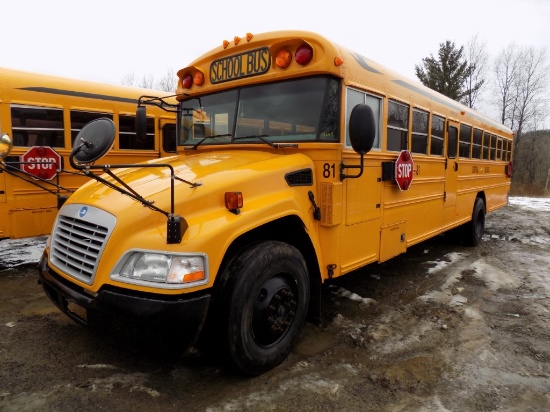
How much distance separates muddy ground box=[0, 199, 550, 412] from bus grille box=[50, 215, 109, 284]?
50cm

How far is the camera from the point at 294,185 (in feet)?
9.51

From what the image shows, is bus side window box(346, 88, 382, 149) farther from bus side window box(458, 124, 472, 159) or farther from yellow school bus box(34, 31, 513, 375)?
bus side window box(458, 124, 472, 159)

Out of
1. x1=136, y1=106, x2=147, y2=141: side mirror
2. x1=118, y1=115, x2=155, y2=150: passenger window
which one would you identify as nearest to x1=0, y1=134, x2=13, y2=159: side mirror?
x1=136, y1=106, x2=147, y2=141: side mirror

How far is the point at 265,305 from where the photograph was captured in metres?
2.59

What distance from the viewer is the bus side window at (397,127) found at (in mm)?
3889

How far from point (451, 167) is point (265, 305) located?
13.7 feet

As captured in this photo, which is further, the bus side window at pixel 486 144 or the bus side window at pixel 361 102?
the bus side window at pixel 486 144

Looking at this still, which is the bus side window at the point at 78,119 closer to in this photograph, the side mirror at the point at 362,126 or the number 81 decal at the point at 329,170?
the number 81 decal at the point at 329,170

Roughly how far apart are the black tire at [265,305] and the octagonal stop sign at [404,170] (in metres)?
1.71

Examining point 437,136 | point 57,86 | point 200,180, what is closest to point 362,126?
point 200,180

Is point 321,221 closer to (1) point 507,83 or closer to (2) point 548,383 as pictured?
(2) point 548,383

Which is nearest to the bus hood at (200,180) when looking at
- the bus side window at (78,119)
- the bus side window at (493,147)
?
the bus side window at (78,119)

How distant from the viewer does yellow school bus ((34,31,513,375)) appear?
215cm

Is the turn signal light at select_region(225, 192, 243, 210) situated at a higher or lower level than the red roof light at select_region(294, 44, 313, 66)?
lower
